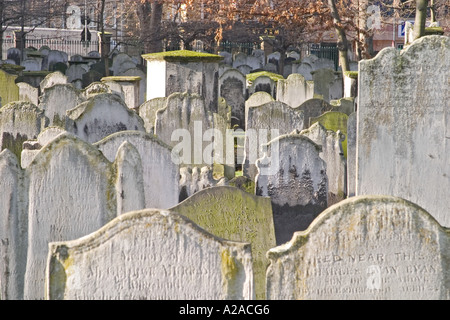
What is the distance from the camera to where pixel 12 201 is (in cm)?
520

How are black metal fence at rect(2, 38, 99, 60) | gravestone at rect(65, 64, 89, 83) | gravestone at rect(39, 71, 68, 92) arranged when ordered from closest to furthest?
gravestone at rect(39, 71, 68, 92), gravestone at rect(65, 64, 89, 83), black metal fence at rect(2, 38, 99, 60)

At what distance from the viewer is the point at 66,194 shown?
5164 millimetres

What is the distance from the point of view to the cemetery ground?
4098 mm

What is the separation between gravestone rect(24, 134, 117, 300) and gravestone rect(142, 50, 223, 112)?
6413 mm

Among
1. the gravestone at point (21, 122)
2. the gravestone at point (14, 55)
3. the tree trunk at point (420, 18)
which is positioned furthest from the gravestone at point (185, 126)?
the gravestone at point (14, 55)

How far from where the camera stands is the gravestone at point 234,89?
16.3m

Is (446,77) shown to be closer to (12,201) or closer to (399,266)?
(399,266)

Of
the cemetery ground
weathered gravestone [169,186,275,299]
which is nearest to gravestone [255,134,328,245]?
the cemetery ground

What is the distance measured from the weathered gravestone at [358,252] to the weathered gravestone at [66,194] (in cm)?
149

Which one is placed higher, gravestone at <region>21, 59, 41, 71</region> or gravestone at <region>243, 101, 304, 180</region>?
gravestone at <region>21, 59, 41, 71</region>

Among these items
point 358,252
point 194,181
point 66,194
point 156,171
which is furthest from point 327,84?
point 358,252

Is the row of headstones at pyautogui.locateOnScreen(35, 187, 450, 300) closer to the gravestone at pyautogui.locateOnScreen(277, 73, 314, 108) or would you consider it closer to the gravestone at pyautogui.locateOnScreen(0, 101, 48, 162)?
the gravestone at pyautogui.locateOnScreen(0, 101, 48, 162)

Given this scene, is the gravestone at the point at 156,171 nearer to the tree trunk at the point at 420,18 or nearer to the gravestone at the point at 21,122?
the gravestone at the point at 21,122

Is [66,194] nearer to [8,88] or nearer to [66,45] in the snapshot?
[8,88]
